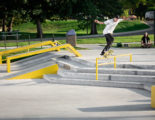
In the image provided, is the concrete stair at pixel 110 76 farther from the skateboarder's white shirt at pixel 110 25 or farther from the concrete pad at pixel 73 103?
the skateboarder's white shirt at pixel 110 25

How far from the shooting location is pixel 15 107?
10.6 meters

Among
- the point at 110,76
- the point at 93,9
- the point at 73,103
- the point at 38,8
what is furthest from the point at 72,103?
the point at 93,9

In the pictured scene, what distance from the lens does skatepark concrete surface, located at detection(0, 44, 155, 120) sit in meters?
9.56

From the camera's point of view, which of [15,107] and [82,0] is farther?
[82,0]

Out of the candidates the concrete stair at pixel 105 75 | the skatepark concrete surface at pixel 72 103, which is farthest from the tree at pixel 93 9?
the skatepark concrete surface at pixel 72 103

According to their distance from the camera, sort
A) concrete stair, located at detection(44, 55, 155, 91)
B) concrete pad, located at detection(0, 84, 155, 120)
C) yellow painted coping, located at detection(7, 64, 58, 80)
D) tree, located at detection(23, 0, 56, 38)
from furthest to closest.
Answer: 1. tree, located at detection(23, 0, 56, 38)
2. yellow painted coping, located at detection(7, 64, 58, 80)
3. concrete stair, located at detection(44, 55, 155, 91)
4. concrete pad, located at detection(0, 84, 155, 120)

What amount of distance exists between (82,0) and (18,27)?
70.9 feet

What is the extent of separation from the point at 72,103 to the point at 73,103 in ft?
0.10

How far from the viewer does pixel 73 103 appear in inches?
436

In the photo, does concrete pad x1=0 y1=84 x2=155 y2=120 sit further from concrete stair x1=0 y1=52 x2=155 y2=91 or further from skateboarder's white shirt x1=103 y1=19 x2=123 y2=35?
skateboarder's white shirt x1=103 y1=19 x2=123 y2=35

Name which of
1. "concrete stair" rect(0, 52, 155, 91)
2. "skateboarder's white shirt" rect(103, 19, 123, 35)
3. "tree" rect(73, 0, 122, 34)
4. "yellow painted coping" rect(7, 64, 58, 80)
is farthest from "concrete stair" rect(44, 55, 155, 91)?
"tree" rect(73, 0, 122, 34)

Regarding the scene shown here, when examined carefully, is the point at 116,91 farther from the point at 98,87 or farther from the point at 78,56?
the point at 78,56

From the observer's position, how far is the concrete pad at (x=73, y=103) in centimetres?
955

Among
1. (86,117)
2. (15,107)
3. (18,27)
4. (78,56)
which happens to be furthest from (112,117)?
(18,27)
